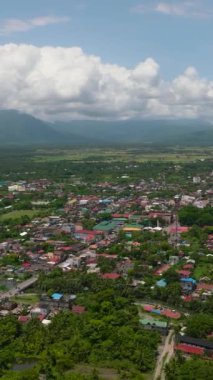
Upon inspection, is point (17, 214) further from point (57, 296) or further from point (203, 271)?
point (57, 296)

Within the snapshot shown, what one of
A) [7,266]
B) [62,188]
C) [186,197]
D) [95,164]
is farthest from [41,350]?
[95,164]

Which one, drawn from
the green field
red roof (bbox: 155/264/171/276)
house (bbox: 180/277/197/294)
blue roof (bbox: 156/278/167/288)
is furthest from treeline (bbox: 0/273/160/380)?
red roof (bbox: 155/264/171/276)

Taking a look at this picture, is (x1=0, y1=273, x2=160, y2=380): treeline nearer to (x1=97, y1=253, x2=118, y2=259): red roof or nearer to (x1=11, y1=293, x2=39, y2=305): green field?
(x1=11, y1=293, x2=39, y2=305): green field

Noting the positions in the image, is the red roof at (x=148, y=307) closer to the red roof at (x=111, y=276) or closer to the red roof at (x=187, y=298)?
the red roof at (x=187, y=298)

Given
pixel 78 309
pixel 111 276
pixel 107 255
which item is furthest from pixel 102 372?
pixel 107 255

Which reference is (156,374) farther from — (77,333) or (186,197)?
(186,197)

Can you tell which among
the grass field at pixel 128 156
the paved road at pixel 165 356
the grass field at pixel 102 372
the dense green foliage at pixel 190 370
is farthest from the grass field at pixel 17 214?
the grass field at pixel 128 156
